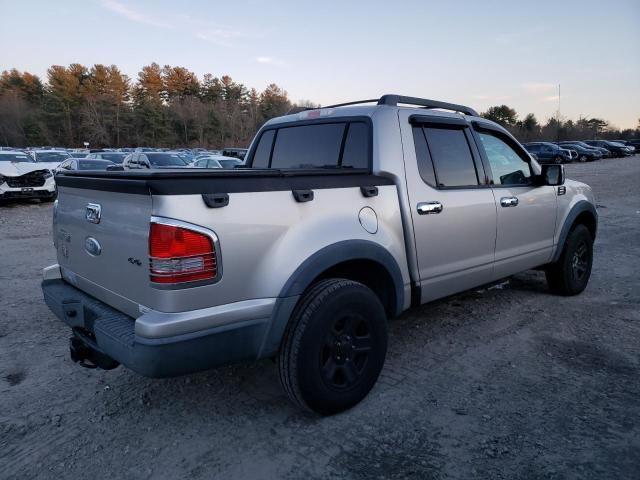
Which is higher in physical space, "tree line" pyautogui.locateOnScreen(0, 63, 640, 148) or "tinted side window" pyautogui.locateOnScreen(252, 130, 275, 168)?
"tree line" pyautogui.locateOnScreen(0, 63, 640, 148)

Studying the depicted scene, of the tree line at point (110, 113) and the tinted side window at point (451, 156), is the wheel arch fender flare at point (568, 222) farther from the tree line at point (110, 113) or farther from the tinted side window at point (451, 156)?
the tree line at point (110, 113)

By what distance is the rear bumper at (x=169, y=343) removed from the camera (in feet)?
7.35

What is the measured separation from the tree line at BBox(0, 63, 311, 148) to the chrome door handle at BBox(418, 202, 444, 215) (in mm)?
72938

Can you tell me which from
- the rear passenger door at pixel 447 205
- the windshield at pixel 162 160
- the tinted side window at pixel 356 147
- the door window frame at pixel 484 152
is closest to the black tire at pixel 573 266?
the door window frame at pixel 484 152

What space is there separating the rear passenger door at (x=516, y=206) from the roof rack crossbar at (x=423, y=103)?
238 millimetres

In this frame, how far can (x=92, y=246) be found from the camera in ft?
9.16

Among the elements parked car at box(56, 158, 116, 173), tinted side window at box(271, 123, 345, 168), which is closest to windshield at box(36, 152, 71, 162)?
parked car at box(56, 158, 116, 173)

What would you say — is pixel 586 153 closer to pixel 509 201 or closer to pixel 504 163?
pixel 504 163

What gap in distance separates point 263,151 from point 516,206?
2361 mm

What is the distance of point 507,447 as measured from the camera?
2.58m

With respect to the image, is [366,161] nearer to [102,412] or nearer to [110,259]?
[110,259]

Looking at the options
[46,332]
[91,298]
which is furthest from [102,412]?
[46,332]

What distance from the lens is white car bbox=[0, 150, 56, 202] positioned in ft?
43.5

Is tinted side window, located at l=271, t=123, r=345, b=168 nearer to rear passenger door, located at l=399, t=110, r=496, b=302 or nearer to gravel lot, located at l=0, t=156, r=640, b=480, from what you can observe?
rear passenger door, located at l=399, t=110, r=496, b=302
